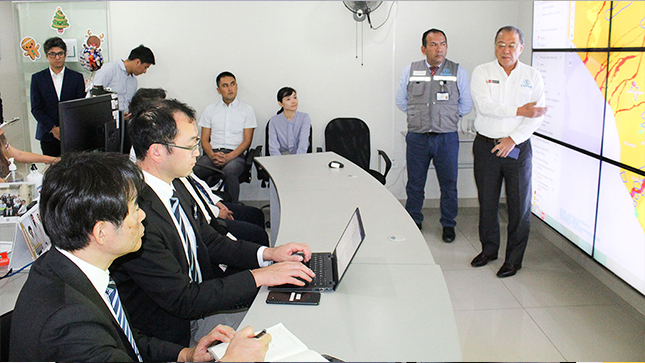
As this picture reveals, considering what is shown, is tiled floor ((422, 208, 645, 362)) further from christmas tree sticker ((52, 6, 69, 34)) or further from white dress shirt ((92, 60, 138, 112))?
christmas tree sticker ((52, 6, 69, 34))

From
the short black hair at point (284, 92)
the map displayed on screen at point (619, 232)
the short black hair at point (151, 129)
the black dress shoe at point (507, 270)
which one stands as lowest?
the black dress shoe at point (507, 270)

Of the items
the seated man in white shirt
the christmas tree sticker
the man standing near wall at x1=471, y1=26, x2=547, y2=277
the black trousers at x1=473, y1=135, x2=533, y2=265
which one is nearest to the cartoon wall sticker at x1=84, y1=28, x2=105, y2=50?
the christmas tree sticker

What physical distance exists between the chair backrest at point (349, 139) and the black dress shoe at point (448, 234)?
3.28 ft

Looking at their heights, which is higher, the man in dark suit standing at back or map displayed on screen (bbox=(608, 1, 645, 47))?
map displayed on screen (bbox=(608, 1, 645, 47))

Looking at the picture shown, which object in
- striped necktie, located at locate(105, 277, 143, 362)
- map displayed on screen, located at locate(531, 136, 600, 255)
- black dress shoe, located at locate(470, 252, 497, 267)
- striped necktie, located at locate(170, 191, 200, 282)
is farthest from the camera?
black dress shoe, located at locate(470, 252, 497, 267)

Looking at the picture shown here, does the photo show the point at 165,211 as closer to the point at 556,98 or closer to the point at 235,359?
the point at 235,359

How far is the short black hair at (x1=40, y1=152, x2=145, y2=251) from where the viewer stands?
1.34 metres

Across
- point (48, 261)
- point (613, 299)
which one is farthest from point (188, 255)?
point (613, 299)

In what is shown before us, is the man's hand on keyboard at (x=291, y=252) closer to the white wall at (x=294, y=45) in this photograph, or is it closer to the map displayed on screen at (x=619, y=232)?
the map displayed on screen at (x=619, y=232)

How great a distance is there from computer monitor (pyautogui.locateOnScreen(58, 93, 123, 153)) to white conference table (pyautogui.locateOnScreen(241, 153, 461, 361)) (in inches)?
40.1

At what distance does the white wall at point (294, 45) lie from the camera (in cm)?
500

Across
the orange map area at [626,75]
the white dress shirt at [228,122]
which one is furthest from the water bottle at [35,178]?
the orange map area at [626,75]

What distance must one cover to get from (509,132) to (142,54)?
3.18 m

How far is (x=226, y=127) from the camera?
4.99 meters
